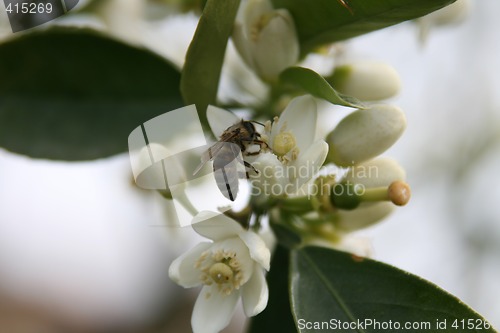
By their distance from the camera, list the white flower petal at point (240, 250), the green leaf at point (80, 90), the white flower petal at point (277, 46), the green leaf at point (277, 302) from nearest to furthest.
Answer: the white flower petal at point (240, 250) → the white flower petal at point (277, 46) → the green leaf at point (277, 302) → the green leaf at point (80, 90)

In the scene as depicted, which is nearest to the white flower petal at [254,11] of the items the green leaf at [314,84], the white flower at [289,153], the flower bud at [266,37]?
the flower bud at [266,37]

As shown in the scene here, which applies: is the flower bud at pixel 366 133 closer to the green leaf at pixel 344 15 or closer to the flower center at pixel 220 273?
the green leaf at pixel 344 15

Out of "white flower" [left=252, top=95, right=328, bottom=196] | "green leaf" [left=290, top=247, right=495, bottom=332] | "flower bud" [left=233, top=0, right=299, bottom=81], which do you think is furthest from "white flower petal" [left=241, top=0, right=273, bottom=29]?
"green leaf" [left=290, top=247, right=495, bottom=332]

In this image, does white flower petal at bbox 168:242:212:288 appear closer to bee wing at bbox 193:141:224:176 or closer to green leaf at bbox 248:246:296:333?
bee wing at bbox 193:141:224:176

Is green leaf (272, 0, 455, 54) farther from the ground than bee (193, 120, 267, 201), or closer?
farther from the ground

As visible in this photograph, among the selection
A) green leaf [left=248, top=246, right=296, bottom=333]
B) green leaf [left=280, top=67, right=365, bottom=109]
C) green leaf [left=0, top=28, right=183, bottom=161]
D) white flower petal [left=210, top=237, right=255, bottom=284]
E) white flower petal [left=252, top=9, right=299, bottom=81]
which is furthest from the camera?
green leaf [left=0, top=28, right=183, bottom=161]

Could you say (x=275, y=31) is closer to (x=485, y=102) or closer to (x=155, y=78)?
(x=155, y=78)
